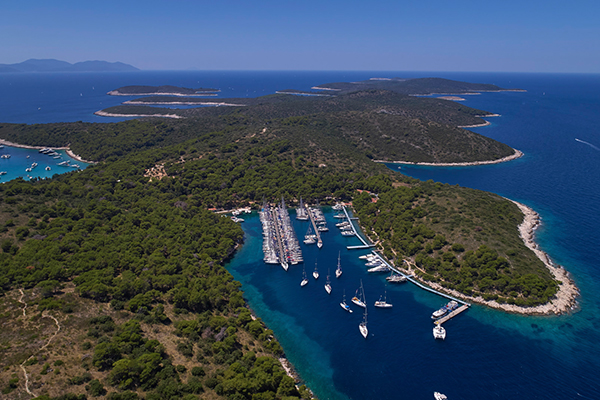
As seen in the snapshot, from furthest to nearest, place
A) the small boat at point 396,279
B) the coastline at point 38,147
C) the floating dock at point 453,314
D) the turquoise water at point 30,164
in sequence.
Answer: the coastline at point 38,147 → the turquoise water at point 30,164 → the small boat at point 396,279 → the floating dock at point 453,314

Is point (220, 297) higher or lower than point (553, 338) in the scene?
higher

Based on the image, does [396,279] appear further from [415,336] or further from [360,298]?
[415,336]

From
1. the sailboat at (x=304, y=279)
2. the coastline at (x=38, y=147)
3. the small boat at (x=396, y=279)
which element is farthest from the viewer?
the coastline at (x=38, y=147)

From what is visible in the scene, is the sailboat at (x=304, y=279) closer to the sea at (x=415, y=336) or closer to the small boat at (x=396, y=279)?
the sea at (x=415, y=336)

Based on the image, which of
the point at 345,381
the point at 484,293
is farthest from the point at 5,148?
the point at 484,293

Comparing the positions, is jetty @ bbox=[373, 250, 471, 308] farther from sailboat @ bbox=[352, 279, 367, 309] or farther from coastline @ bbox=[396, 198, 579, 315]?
sailboat @ bbox=[352, 279, 367, 309]

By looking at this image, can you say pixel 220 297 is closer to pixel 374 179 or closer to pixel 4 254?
pixel 4 254

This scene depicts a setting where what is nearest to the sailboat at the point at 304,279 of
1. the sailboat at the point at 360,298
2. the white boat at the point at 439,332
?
the sailboat at the point at 360,298
